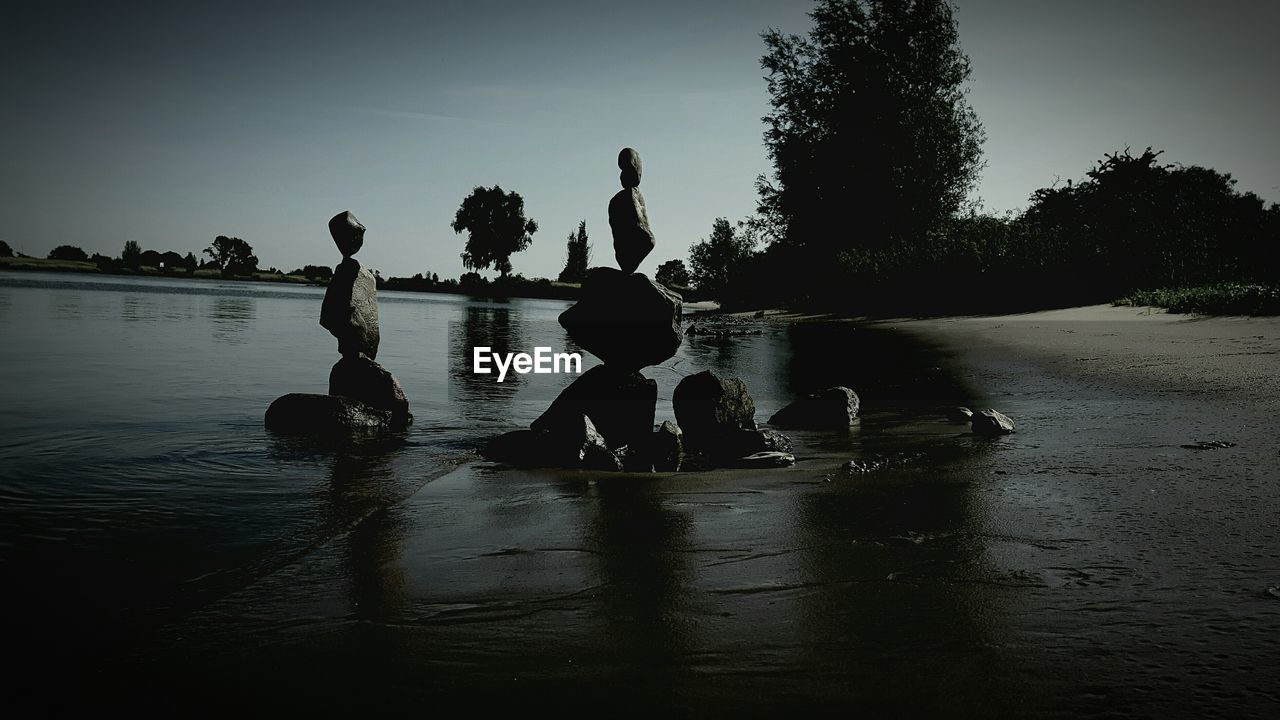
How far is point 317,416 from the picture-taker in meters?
9.53

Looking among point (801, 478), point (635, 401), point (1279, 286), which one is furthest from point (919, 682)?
point (1279, 286)

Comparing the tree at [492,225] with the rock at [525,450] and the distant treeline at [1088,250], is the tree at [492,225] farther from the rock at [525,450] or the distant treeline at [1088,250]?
the rock at [525,450]

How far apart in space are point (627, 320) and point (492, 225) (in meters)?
108

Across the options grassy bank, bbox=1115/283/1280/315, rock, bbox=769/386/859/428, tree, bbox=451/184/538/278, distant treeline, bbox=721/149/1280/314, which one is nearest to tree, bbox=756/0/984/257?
distant treeline, bbox=721/149/1280/314

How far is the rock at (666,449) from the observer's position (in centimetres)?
771

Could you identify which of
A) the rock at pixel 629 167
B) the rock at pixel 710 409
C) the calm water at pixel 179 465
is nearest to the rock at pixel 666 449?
the rock at pixel 710 409

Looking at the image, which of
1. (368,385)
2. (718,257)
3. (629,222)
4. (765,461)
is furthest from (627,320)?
(718,257)

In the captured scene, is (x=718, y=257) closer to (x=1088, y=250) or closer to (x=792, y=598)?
(x=1088, y=250)

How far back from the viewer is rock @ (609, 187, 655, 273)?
921cm

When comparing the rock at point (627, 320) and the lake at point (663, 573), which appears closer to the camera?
the lake at point (663, 573)

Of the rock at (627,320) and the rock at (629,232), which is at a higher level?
the rock at (629,232)

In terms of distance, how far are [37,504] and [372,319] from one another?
18.1ft

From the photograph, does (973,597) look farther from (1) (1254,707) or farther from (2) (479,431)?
(2) (479,431)

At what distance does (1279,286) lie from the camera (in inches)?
720
